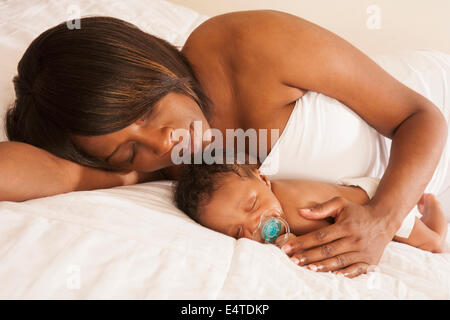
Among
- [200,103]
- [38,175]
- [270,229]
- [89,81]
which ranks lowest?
[270,229]

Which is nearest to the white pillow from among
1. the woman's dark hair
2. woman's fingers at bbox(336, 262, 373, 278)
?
the woman's dark hair

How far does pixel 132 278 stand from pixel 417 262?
24.9 inches

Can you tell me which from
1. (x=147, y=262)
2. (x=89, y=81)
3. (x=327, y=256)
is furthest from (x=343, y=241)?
(x=89, y=81)

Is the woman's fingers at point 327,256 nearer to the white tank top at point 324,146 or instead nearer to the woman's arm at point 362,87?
the woman's arm at point 362,87

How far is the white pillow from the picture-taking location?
1.46 meters

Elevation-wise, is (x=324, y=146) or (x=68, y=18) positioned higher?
(x=68, y=18)

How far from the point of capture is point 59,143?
0.99m

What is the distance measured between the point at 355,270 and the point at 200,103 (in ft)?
1.96

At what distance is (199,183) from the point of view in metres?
1.04

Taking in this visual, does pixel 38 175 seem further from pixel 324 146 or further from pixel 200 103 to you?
pixel 324 146

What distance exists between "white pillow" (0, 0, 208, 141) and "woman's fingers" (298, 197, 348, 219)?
107cm

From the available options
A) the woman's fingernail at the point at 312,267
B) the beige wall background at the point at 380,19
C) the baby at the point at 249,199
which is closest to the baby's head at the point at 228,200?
the baby at the point at 249,199

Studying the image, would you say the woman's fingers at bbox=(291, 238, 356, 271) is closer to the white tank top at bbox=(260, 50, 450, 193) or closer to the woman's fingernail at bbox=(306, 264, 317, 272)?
the woman's fingernail at bbox=(306, 264, 317, 272)

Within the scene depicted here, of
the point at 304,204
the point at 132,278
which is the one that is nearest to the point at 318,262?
the point at 304,204
